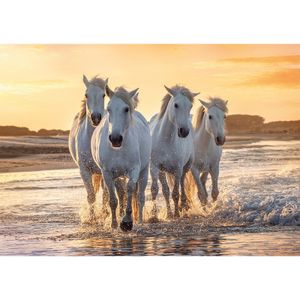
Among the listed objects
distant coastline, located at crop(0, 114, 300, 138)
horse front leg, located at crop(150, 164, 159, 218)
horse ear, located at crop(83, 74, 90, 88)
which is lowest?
horse front leg, located at crop(150, 164, 159, 218)

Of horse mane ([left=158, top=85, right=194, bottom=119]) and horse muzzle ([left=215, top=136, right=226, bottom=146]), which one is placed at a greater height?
horse mane ([left=158, top=85, right=194, bottom=119])

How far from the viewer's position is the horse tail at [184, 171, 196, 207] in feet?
28.3

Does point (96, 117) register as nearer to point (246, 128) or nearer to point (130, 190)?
point (130, 190)

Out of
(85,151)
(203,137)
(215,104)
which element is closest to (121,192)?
(85,151)

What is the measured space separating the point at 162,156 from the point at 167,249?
2.92ft

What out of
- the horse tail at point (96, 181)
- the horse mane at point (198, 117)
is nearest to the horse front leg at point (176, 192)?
the horse mane at point (198, 117)

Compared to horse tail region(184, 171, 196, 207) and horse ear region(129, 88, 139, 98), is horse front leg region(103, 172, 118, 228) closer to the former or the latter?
horse ear region(129, 88, 139, 98)

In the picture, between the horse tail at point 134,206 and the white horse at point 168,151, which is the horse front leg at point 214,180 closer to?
the white horse at point 168,151

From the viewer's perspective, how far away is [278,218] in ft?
27.3

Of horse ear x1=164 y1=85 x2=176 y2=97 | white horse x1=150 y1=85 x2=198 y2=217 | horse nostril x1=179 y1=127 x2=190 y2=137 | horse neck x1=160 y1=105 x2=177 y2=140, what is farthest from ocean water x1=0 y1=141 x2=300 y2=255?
horse ear x1=164 y1=85 x2=176 y2=97

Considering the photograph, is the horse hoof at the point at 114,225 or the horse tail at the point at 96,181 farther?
the horse tail at the point at 96,181

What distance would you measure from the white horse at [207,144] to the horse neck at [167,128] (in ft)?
0.69

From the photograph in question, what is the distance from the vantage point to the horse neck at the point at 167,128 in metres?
8.50
